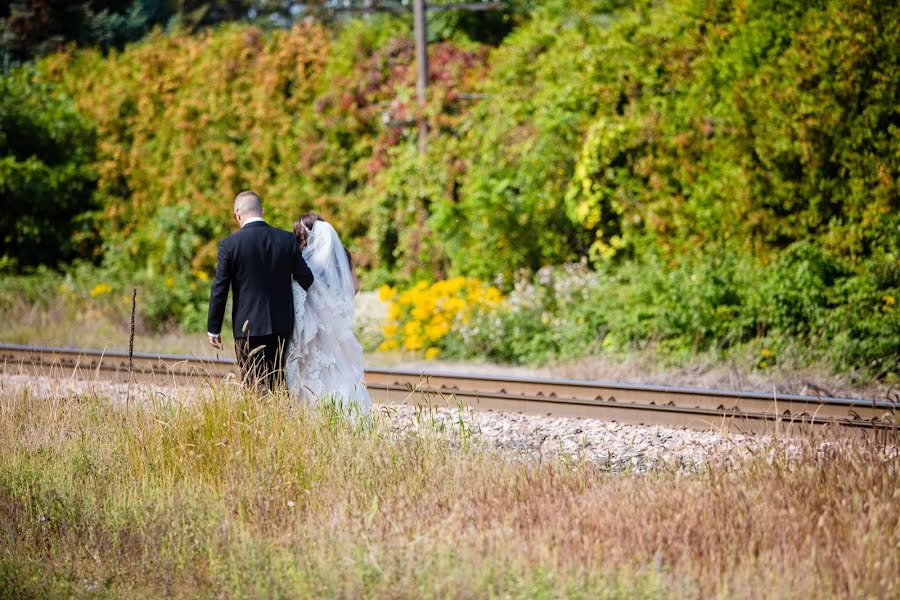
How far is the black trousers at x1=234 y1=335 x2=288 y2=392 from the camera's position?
6.61m

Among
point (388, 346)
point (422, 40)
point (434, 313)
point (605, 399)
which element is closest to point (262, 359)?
point (605, 399)

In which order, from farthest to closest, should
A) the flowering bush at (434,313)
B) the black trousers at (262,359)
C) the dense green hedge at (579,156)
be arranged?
the flowering bush at (434,313) < the dense green hedge at (579,156) < the black trousers at (262,359)

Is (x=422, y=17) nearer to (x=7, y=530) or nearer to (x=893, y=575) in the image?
(x=7, y=530)

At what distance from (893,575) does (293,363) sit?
4326 millimetres

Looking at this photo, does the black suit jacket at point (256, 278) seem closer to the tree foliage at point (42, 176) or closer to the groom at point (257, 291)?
the groom at point (257, 291)

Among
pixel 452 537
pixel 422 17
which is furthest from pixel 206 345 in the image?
pixel 452 537

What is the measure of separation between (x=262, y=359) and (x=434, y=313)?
643 cm

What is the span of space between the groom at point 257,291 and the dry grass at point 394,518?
49 cm

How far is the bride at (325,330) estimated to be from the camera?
22.9 feet

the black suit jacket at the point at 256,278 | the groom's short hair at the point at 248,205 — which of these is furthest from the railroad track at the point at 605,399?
the groom's short hair at the point at 248,205

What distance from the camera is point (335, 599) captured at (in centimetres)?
401

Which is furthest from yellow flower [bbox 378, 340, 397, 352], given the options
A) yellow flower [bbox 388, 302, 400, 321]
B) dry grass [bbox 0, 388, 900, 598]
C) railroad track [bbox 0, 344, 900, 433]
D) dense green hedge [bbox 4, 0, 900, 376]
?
dry grass [bbox 0, 388, 900, 598]

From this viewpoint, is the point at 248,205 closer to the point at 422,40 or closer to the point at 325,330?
the point at 325,330

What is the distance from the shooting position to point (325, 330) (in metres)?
7.11
